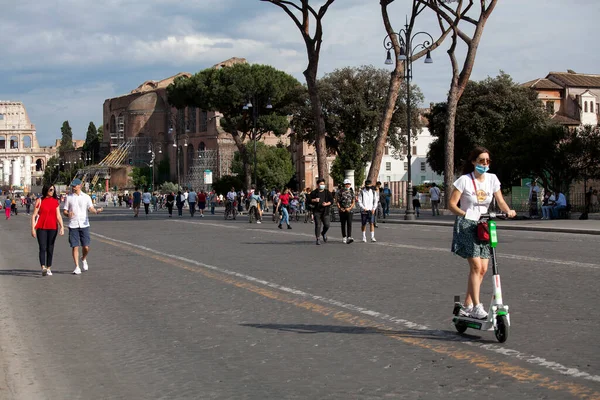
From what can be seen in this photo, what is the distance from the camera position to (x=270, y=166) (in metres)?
83.1

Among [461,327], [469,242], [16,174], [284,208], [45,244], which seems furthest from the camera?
[16,174]

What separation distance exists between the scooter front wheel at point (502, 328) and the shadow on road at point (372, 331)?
0.60ft

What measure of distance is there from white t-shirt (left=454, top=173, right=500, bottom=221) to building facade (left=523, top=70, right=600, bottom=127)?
72.2m

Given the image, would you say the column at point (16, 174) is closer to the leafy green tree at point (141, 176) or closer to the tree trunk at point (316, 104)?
the leafy green tree at point (141, 176)

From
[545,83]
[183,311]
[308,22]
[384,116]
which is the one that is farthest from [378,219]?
[545,83]

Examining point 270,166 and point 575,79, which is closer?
point 270,166

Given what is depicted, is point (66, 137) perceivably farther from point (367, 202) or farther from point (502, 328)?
point (502, 328)

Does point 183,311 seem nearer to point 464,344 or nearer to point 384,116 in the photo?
point 464,344

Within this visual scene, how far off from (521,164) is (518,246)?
18.0 meters

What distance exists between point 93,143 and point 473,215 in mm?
158757

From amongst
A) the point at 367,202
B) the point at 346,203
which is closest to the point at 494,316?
the point at 346,203

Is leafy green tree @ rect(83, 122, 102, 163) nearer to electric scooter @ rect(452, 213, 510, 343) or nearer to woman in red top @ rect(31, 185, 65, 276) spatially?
woman in red top @ rect(31, 185, 65, 276)

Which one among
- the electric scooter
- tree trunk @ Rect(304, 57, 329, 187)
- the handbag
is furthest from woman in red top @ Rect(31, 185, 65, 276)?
tree trunk @ Rect(304, 57, 329, 187)

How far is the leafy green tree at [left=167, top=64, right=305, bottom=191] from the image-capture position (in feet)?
218
